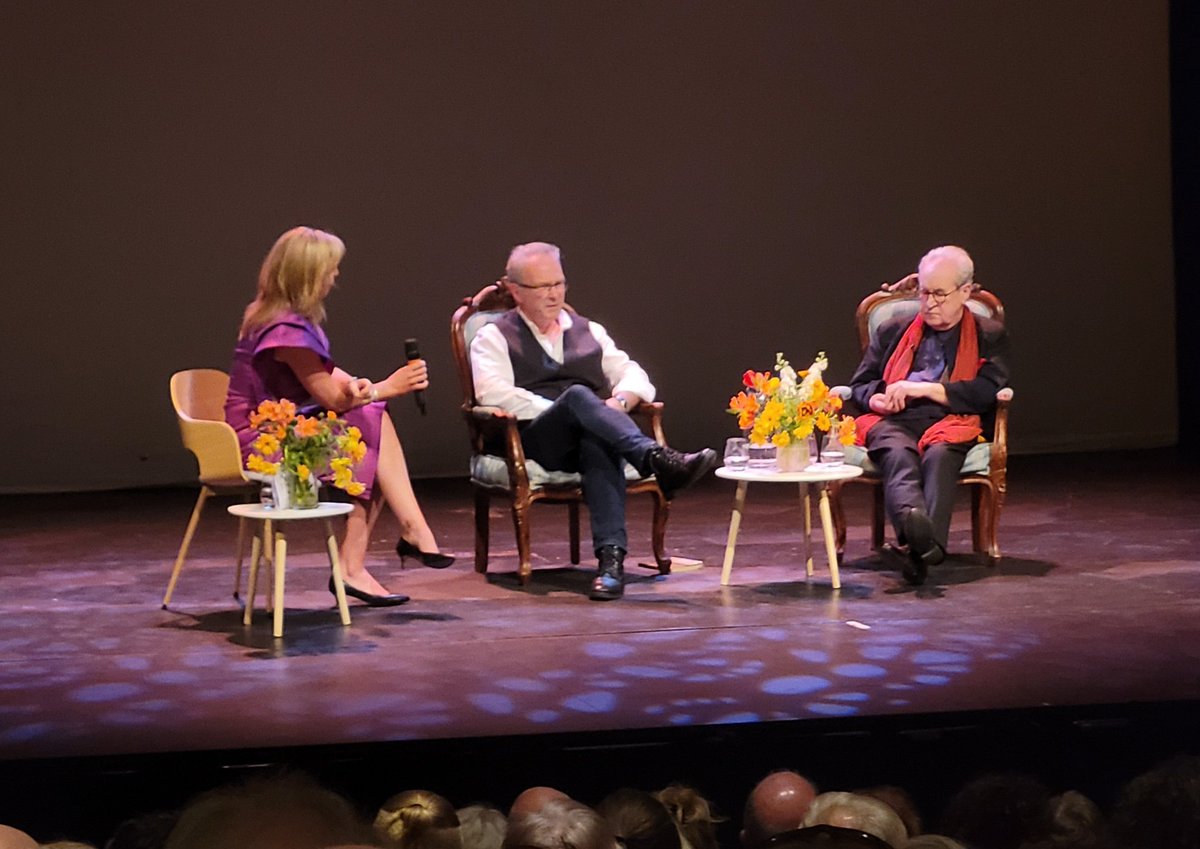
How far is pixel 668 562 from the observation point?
5527 millimetres

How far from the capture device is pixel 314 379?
16.3 feet

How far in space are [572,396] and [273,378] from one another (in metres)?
0.92

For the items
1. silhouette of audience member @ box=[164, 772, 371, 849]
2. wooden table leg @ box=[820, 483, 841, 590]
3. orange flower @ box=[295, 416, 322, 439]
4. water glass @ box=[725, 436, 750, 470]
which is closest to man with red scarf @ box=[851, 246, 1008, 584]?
wooden table leg @ box=[820, 483, 841, 590]

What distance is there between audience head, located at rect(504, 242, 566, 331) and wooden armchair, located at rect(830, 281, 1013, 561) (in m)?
1.00

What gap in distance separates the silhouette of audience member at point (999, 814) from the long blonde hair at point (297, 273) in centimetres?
288

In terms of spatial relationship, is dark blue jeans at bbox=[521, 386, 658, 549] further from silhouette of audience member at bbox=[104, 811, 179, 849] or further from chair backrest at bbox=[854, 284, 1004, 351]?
silhouette of audience member at bbox=[104, 811, 179, 849]

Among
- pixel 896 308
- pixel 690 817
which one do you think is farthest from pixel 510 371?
pixel 690 817

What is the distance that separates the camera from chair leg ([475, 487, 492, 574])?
557 cm

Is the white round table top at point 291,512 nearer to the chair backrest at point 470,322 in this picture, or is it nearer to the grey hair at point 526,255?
the chair backrest at point 470,322

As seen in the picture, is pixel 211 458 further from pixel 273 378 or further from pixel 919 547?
pixel 919 547

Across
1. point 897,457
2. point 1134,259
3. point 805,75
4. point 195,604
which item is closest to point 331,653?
point 195,604

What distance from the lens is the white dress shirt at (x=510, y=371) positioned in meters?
5.39

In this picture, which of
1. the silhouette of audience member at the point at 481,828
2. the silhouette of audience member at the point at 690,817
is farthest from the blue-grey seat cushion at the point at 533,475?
the silhouette of audience member at the point at 481,828

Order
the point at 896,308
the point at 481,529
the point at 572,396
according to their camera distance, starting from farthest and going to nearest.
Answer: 1. the point at 896,308
2. the point at 481,529
3. the point at 572,396
